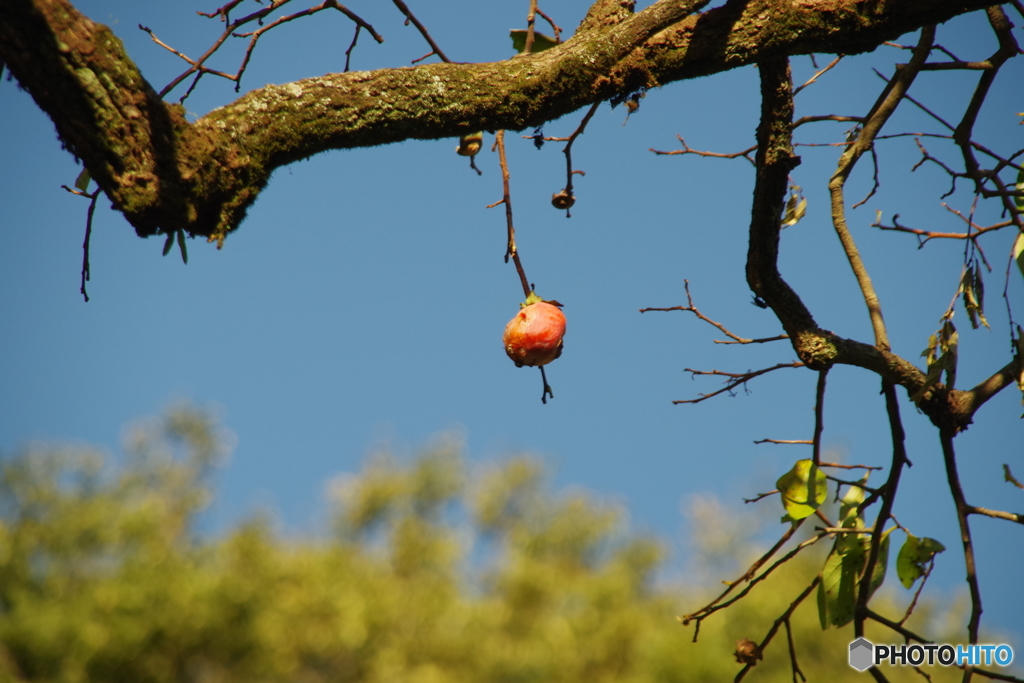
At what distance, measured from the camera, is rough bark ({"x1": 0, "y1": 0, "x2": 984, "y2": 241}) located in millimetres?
1079

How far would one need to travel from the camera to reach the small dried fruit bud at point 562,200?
1.78 meters

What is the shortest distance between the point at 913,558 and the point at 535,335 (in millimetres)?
983

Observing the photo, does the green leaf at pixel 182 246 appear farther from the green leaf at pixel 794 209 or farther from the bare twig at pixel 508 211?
the green leaf at pixel 794 209

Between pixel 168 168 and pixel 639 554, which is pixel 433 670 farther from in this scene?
pixel 168 168

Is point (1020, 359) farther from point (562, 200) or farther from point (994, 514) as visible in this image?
point (562, 200)

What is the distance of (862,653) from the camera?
1.63 m

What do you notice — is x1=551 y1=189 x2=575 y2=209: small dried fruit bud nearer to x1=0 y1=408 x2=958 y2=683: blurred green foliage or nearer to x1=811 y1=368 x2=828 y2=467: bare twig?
x1=811 y1=368 x2=828 y2=467: bare twig

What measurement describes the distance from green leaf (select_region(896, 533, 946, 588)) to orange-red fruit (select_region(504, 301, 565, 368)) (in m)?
0.89

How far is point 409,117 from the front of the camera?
1216 millimetres

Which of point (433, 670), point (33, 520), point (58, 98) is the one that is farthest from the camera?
point (33, 520)

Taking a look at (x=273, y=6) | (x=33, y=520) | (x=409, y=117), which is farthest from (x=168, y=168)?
(x=33, y=520)

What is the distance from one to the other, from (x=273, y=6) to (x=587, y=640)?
9.62 meters

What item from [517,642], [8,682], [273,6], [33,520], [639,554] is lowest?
[8,682]

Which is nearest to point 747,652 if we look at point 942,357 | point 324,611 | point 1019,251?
point 942,357
